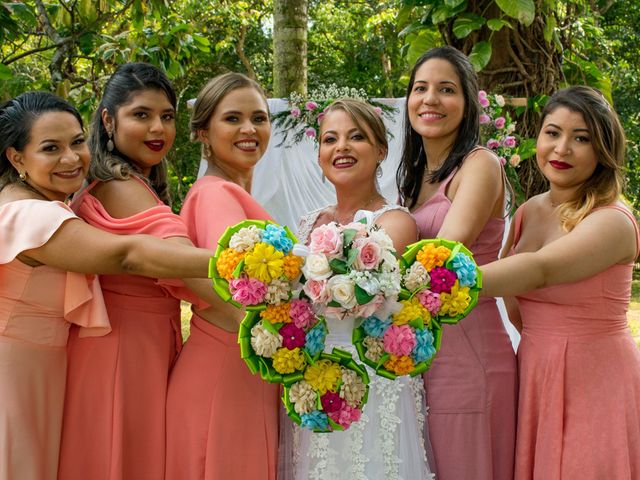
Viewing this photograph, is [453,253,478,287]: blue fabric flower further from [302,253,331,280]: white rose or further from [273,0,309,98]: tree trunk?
[273,0,309,98]: tree trunk

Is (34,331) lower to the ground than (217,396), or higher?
higher

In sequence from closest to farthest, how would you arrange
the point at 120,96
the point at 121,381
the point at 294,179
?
the point at 121,381 → the point at 120,96 → the point at 294,179

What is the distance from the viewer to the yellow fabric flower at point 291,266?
223 centimetres

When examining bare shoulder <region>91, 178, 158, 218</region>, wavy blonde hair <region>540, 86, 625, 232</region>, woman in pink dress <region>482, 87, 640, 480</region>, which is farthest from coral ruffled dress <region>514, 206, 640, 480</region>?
bare shoulder <region>91, 178, 158, 218</region>

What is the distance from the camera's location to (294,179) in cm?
627

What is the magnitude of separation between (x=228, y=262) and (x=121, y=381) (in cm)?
93

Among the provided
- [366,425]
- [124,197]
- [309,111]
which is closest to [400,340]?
[366,425]

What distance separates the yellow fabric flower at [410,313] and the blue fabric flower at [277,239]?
1.32 feet

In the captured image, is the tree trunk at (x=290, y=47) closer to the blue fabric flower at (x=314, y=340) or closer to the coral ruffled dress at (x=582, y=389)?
the coral ruffled dress at (x=582, y=389)

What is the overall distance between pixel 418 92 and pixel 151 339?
→ 1.61 m

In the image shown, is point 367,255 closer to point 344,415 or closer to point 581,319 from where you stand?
point 344,415

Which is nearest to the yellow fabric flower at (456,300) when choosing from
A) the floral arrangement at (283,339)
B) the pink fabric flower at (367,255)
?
the pink fabric flower at (367,255)

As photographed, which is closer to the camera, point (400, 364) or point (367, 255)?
point (367, 255)

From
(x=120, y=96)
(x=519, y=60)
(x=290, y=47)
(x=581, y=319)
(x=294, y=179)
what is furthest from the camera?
(x=290, y=47)
